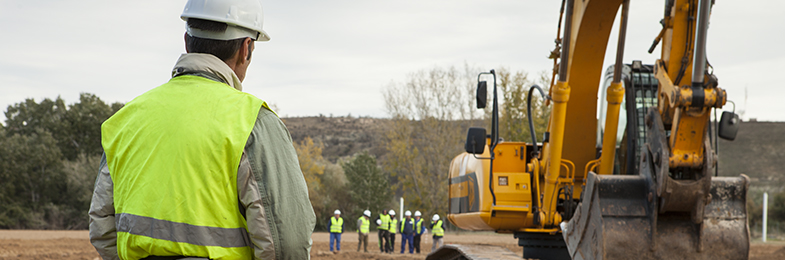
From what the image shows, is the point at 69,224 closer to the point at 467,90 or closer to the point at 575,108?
the point at 467,90

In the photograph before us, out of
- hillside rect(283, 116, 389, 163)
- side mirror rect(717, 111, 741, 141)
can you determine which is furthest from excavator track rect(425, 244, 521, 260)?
hillside rect(283, 116, 389, 163)

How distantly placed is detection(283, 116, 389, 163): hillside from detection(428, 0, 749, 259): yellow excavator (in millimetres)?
79471

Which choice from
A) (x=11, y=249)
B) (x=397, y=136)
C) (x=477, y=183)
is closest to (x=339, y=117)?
(x=397, y=136)

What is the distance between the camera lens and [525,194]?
7.42 m

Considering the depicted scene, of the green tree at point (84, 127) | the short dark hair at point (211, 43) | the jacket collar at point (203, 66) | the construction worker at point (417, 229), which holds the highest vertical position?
the short dark hair at point (211, 43)

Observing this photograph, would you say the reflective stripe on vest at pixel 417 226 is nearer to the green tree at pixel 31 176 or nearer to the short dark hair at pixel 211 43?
the short dark hair at pixel 211 43

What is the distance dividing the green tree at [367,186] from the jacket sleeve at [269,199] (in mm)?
47768

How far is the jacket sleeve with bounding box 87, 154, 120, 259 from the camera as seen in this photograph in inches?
86.7

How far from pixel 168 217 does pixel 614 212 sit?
3707 millimetres

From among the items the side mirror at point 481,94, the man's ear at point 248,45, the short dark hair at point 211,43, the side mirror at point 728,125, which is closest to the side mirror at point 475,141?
the side mirror at point 481,94

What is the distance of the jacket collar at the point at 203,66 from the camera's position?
7.18 ft

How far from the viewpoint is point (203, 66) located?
219cm

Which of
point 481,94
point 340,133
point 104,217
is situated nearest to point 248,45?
point 104,217

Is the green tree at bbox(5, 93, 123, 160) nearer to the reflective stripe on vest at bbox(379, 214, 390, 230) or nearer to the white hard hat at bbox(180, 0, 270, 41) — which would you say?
the reflective stripe on vest at bbox(379, 214, 390, 230)
